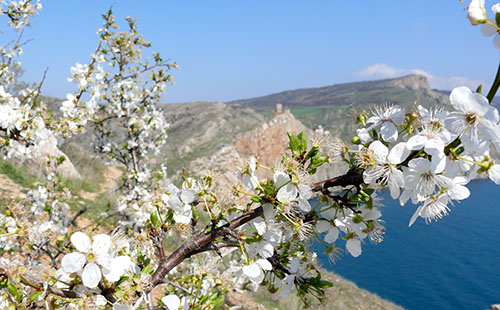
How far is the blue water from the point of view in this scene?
60.4 ft

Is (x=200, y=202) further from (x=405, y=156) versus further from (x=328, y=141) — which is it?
(x=405, y=156)

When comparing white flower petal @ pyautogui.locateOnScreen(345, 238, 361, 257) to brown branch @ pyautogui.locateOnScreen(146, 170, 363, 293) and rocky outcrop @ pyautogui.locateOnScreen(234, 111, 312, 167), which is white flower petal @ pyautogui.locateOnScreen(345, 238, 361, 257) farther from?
rocky outcrop @ pyautogui.locateOnScreen(234, 111, 312, 167)

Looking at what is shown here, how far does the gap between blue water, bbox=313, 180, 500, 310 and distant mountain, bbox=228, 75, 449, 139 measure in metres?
36.6

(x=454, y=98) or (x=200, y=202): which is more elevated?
(x=454, y=98)

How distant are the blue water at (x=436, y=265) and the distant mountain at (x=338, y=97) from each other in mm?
36623

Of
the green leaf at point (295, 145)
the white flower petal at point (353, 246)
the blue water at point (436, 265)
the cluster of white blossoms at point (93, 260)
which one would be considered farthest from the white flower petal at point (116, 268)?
the blue water at point (436, 265)

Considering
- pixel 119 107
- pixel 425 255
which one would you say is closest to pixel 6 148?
pixel 119 107

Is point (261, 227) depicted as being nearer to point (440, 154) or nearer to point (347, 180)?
point (347, 180)

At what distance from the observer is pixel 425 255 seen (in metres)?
24.4

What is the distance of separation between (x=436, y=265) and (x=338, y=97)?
9223cm

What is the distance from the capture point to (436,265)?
896 inches

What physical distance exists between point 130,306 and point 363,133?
812 mm

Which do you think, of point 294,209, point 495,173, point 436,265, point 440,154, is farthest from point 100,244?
point 436,265

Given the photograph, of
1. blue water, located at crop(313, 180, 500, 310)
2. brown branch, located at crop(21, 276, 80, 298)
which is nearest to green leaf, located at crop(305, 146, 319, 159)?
brown branch, located at crop(21, 276, 80, 298)
